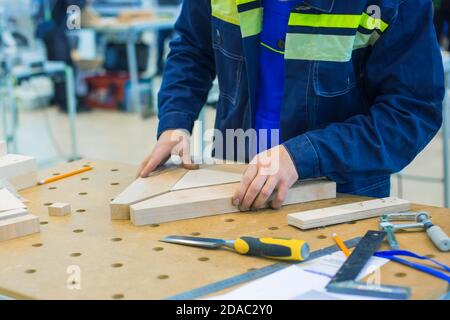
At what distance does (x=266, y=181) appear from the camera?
4.15ft

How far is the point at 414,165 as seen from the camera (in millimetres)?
4203

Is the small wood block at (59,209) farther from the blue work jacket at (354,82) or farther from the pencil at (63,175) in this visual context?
the blue work jacket at (354,82)

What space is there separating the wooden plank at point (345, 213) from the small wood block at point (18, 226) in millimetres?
458

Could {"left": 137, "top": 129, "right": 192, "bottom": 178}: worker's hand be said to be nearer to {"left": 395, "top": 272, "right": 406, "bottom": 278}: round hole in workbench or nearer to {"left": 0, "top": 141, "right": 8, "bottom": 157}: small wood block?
{"left": 0, "top": 141, "right": 8, "bottom": 157}: small wood block

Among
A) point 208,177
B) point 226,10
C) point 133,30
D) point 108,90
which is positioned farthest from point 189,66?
point 108,90

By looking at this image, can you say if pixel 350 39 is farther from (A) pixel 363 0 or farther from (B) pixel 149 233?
(B) pixel 149 233

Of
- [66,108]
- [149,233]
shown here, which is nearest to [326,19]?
[149,233]

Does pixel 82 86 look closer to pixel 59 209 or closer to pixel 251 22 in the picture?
pixel 251 22

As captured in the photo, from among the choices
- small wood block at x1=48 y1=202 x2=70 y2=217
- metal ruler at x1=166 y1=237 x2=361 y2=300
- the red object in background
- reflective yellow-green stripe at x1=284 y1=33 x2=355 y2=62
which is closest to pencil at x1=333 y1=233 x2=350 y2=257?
metal ruler at x1=166 y1=237 x2=361 y2=300

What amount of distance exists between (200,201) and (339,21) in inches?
18.0

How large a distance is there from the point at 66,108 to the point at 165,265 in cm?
515

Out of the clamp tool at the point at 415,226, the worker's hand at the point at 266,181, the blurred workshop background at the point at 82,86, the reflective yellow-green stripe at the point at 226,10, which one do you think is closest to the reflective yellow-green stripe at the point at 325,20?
the reflective yellow-green stripe at the point at 226,10

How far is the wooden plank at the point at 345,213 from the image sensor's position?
3.96ft

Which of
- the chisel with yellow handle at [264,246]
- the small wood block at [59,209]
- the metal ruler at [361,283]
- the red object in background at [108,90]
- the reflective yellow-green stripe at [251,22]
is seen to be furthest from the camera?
the red object in background at [108,90]
